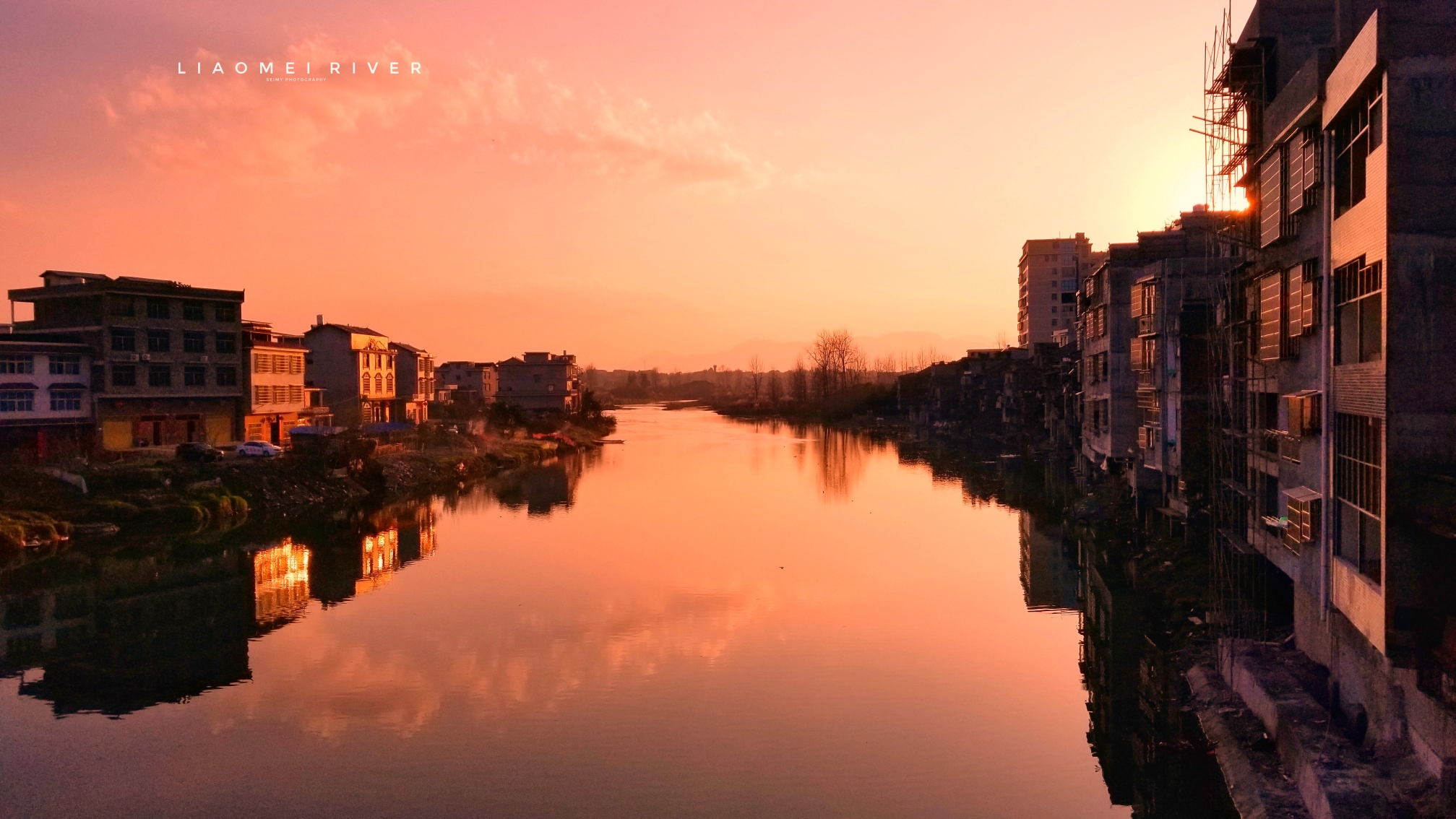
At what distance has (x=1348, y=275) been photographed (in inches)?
415

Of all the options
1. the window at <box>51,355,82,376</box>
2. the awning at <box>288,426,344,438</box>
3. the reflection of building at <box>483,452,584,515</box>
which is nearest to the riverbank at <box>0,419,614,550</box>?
the awning at <box>288,426,344,438</box>

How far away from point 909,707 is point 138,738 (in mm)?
10625

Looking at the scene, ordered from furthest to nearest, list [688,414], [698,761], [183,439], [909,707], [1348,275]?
[688,414] < [183,439] < [909,707] < [698,761] < [1348,275]

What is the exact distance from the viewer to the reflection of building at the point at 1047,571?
67.6ft

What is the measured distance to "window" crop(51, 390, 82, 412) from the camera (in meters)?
33.8

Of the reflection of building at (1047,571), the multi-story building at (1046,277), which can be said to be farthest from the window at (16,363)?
the multi-story building at (1046,277)

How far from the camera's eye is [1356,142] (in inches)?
408

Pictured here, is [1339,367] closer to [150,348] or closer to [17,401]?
[17,401]

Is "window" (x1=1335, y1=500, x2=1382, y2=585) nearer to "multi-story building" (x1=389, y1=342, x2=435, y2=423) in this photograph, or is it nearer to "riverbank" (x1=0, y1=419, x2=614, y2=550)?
"riverbank" (x1=0, y1=419, x2=614, y2=550)

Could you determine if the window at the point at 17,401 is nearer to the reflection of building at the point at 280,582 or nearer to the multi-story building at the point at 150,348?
the multi-story building at the point at 150,348

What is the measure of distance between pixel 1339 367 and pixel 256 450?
36301 millimetres

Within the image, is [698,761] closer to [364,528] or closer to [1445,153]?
[1445,153]

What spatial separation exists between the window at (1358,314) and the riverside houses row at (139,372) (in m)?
36.2

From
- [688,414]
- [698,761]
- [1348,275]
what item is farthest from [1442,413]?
[688,414]
